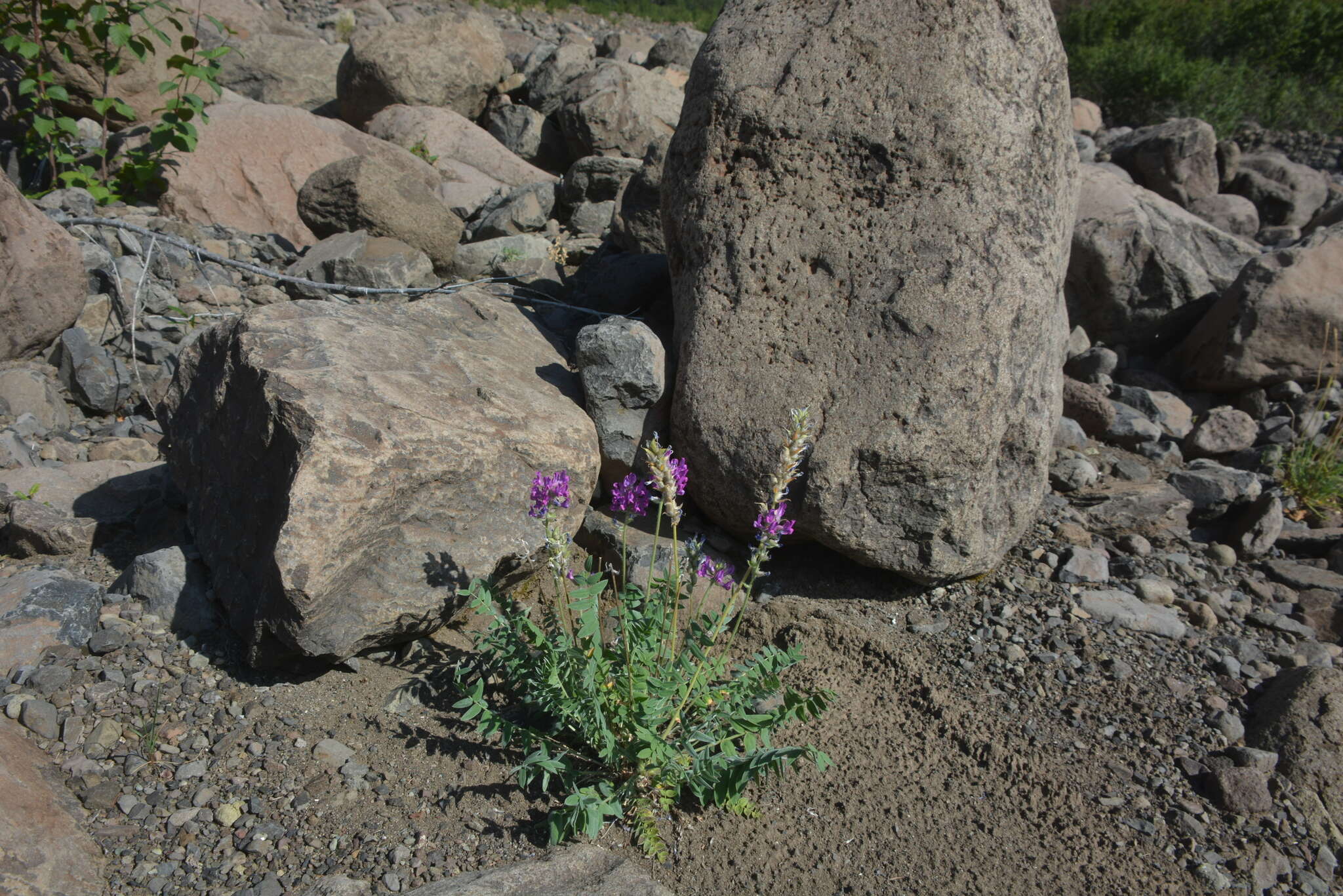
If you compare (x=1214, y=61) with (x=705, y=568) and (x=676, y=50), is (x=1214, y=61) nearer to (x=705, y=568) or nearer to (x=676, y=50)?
(x=676, y=50)

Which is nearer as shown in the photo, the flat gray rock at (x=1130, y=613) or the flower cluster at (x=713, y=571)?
the flower cluster at (x=713, y=571)

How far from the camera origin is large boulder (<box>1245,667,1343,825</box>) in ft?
9.71

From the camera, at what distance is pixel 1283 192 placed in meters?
8.96

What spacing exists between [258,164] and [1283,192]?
29.9 feet

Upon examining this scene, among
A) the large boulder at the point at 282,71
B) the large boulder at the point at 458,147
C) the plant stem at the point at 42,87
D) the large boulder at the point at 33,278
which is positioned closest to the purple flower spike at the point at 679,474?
the large boulder at the point at 33,278

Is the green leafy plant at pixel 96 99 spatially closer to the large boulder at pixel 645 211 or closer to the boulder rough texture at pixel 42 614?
the large boulder at pixel 645 211

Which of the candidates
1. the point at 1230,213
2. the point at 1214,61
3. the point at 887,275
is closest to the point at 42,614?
the point at 887,275

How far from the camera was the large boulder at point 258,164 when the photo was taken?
235 inches

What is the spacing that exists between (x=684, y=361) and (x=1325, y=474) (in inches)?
133

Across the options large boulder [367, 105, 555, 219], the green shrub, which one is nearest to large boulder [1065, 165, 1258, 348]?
large boulder [367, 105, 555, 219]

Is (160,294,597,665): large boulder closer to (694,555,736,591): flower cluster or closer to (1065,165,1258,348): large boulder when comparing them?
(694,555,736,591): flower cluster

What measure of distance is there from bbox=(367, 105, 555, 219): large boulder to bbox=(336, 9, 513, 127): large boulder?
Result: 0.27 m

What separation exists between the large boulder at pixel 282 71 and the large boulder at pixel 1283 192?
908cm

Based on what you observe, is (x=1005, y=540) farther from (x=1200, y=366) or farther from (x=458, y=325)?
(x=1200, y=366)
